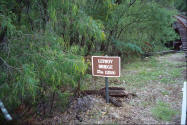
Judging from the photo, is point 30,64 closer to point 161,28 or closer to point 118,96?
point 118,96

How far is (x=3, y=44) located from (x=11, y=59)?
0.48m

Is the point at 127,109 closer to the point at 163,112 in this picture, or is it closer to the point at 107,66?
the point at 163,112

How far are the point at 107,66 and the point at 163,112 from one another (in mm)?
1869

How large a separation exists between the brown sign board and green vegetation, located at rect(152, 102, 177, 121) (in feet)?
4.53

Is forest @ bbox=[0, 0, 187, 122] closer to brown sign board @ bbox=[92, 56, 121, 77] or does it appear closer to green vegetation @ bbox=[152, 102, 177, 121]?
brown sign board @ bbox=[92, 56, 121, 77]

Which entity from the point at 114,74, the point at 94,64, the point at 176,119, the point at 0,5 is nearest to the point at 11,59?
the point at 0,5

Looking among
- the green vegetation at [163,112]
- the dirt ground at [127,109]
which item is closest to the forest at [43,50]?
the dirt ground at [127,109]

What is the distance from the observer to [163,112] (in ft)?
16.8

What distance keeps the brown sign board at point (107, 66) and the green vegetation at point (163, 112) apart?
138 centimetres

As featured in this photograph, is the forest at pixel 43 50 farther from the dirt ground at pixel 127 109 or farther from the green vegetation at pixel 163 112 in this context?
the green vegetation at pixel 163 112

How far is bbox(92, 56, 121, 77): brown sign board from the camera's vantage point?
201 inches

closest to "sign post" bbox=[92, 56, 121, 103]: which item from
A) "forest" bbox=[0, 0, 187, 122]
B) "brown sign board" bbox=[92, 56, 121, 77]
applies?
"brown sign board" bbox=[92, 56, 121, 77]

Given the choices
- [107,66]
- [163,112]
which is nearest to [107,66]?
[107,66]

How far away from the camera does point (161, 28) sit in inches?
483
